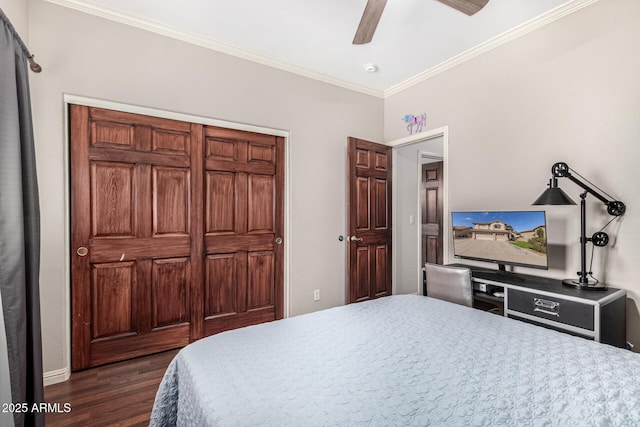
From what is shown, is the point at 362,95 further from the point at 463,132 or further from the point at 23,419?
the point at 23,419

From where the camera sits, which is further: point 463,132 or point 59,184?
point 463,132

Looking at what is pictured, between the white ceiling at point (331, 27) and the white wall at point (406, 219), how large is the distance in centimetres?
122

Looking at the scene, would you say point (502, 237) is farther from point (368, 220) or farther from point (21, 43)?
point (21, 43)

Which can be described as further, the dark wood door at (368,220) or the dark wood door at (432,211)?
the dark wood door at (432,211)

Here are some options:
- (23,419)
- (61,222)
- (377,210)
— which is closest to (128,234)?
(61,222)

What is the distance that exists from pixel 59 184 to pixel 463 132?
351 centimetres

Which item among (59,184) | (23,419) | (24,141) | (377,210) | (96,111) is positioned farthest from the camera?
(377,210)

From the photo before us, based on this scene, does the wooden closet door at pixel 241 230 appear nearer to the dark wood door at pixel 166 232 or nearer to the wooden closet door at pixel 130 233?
the dark wood door at pixel 166 232

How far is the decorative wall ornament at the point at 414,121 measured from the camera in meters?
3.53

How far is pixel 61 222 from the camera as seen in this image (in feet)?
7.43

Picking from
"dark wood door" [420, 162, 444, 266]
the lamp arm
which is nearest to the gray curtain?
the lamp arm

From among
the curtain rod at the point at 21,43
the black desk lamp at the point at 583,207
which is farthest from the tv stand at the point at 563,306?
the curtain rod at the point at 21,43

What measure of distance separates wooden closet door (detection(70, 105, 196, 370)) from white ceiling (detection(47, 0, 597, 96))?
82cm

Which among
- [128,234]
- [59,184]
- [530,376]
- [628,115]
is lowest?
[530,376]
